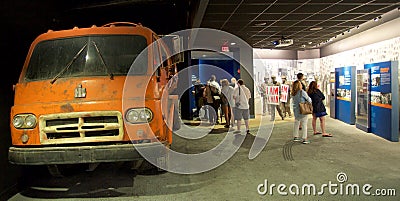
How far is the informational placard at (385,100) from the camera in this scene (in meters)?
8.20

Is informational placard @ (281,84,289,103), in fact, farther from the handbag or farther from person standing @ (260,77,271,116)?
the handbag

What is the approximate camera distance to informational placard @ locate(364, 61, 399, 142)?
820 centimetres

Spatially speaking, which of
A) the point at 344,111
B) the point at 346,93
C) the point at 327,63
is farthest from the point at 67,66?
the point at 327,63

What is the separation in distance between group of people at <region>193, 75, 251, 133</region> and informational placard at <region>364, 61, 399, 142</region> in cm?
344

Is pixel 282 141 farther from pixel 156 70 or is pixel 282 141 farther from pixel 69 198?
pixel 69 198

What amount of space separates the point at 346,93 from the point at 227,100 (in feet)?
13.4

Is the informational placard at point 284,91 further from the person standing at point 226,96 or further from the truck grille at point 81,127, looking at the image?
the truck grille at point 81,127

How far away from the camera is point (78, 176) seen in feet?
20.1

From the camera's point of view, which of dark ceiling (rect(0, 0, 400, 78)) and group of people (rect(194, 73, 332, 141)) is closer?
dark ceiling (rect(0, 0, 400, 78))

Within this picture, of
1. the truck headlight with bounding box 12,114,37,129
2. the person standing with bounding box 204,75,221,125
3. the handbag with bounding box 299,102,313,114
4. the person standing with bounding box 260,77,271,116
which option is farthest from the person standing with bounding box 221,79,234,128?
the truck headlight with bounding box 12,114,37,129

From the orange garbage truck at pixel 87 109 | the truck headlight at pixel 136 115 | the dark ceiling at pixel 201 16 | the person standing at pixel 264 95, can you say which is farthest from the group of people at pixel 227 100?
the truck headlight at pixel 136 115

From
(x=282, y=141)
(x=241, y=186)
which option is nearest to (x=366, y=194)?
(x=241, y=186)

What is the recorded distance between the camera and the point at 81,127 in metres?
4.43

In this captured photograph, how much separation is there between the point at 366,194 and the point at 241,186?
1784 mm
